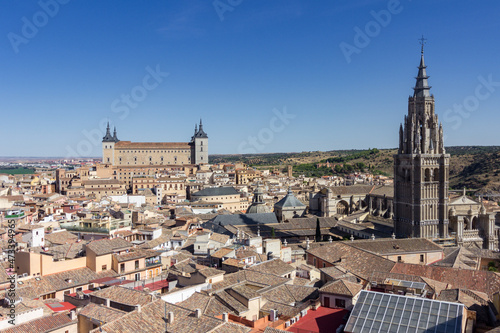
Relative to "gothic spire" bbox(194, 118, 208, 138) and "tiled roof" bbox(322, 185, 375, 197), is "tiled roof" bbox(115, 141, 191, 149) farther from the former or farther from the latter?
"tiled roof" bbox(322, 185, 375, 197)

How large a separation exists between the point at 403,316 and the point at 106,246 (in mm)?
14515

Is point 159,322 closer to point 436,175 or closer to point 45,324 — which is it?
point 45,324

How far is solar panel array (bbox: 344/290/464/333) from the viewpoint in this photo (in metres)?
11.2

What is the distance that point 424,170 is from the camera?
1371 inches

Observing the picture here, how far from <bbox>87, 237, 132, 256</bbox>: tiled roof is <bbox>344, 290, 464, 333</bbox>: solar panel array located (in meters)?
12.6

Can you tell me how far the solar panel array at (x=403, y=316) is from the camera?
11164mm

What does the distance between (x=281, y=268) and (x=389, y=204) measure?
28.1 m

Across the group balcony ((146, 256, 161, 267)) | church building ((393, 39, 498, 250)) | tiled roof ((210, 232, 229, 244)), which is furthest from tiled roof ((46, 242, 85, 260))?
church building ((393, 39, 498, 250))

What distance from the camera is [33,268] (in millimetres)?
18609

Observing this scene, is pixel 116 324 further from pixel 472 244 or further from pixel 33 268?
pixel 472 244

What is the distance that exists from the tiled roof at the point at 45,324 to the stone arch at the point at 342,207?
40251 mm

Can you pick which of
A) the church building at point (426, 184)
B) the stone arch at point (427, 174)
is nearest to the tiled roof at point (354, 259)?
the church building at point (426, 184)

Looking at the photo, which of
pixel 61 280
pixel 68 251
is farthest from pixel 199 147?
pixel 61 280

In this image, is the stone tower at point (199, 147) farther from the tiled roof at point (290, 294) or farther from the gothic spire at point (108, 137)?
the tiled roof at point (290, 294)
